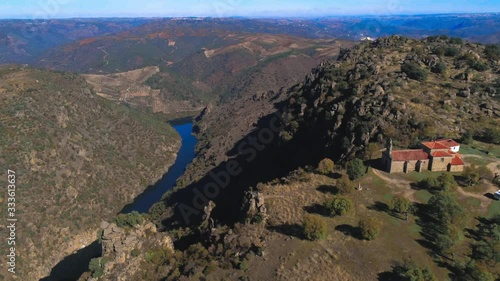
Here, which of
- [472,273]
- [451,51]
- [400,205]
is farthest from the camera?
[451,51]

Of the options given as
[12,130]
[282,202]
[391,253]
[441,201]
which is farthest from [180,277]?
[12,130]

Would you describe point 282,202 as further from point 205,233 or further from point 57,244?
point 57,244

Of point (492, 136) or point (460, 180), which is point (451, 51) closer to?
point (492, 136)

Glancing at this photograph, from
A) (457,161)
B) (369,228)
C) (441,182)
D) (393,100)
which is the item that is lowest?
(369,228)

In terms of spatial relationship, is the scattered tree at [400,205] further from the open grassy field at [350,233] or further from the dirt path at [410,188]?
the dirt path at [410,188]

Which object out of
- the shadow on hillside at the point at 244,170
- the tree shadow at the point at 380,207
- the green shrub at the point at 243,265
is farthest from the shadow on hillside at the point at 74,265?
the tree shadow at the point at 380,207

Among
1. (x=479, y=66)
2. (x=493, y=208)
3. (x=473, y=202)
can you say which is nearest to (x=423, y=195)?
(x=473, y=202)

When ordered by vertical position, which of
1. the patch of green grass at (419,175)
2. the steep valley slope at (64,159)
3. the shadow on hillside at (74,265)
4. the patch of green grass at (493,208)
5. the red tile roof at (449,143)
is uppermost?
the red tile roof at (449,143)

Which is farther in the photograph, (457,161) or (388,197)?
(457,161)
